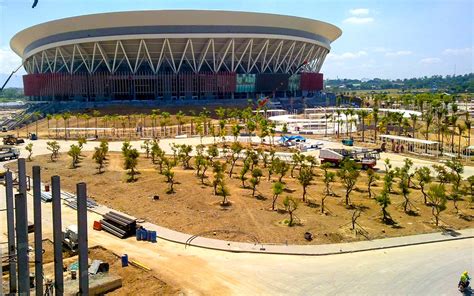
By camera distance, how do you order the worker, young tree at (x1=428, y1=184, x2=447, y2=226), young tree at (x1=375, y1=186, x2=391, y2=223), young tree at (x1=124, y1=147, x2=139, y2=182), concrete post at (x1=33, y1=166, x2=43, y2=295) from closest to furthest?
concrete post at (x1=33, y1=166, x2=43, y2=295), the worker, young tree at (x1=428, y1=184, x2=447, y2=226), young tree at (x1=375, y1=186, x2=391, y2=223), young tree at (x1=124, y1=147, x2=139, y2=182)

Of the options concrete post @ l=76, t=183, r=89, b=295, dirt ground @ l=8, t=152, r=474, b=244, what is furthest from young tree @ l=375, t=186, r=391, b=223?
concrete post @ l=76, t=183, r=89, b=295

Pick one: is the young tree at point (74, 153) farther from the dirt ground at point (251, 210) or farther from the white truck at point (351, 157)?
the white truck at point (351, 157)

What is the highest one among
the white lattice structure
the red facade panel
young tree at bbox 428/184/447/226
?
the white lattice structure

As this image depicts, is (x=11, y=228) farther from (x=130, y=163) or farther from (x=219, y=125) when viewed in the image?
(x=219, y=125)

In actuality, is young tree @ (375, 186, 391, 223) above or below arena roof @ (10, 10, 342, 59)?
below

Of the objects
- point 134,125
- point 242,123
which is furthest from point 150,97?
point 242,123

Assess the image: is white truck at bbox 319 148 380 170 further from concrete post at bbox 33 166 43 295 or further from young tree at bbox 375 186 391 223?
concrete post at bbox 33 166 43 295

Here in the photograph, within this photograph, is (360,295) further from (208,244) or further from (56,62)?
(56,62)

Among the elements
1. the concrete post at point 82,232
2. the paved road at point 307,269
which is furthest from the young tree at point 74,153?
the concrete post at point 82,232
